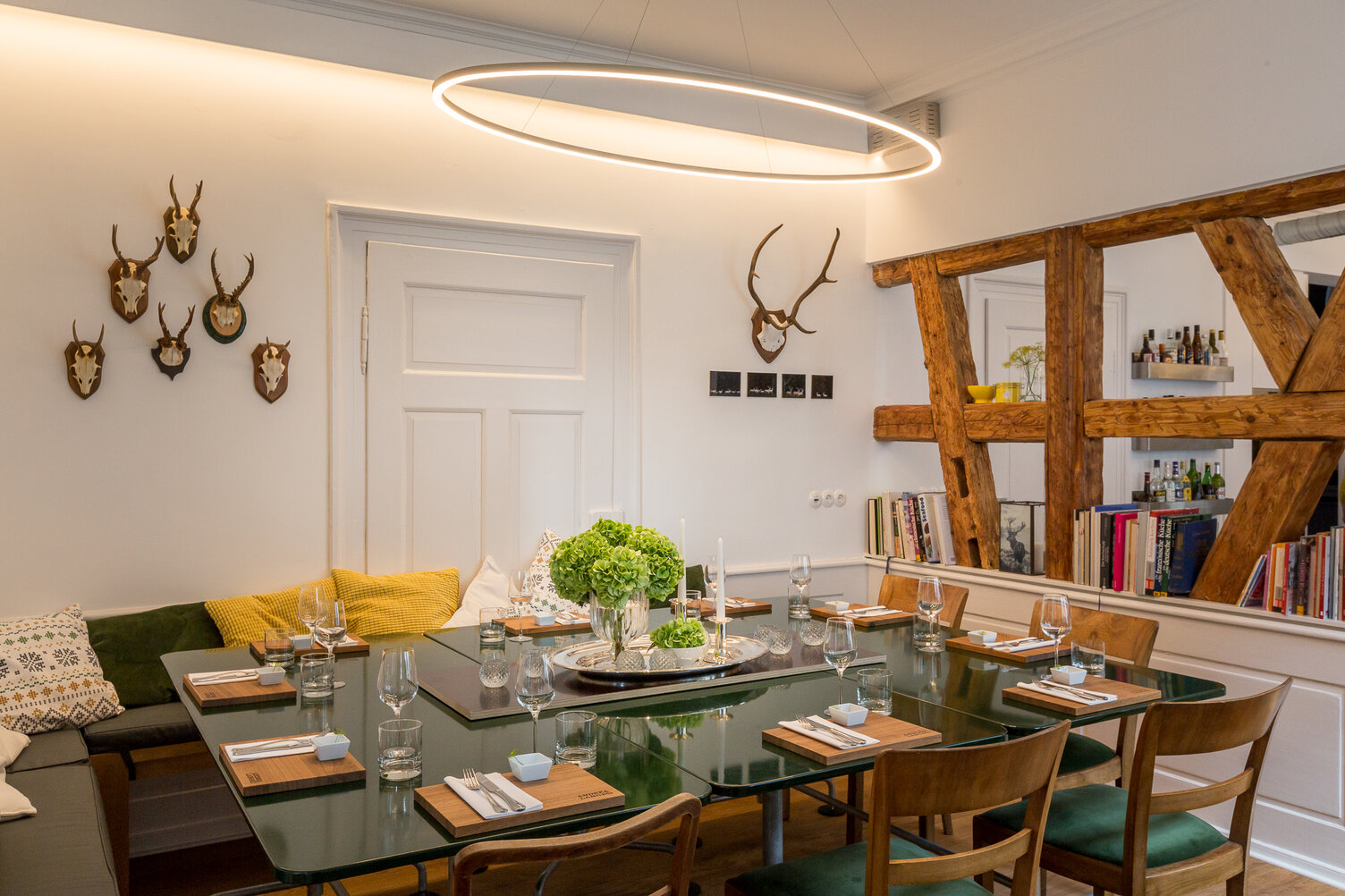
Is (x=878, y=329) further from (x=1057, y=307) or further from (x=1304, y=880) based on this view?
(x=1304, y=880)

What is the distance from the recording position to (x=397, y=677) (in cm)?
210

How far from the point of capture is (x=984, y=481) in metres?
5.00

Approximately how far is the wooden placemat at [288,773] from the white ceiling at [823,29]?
3226 mm

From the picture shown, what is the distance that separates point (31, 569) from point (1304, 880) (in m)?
4.70

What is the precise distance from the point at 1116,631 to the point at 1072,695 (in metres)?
0.76

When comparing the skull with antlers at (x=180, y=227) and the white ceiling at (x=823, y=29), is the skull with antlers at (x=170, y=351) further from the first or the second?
the white ceiling at (x=823, y=29)

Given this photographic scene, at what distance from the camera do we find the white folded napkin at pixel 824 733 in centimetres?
212

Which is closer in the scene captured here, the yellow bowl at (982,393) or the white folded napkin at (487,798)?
the white folded napkin at (487,798)

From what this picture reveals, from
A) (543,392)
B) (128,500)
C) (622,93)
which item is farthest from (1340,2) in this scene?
(128,500)

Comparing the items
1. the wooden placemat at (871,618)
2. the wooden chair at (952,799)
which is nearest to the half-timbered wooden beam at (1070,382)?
the wooden placemat at (871,618)

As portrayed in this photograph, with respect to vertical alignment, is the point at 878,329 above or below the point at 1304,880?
above

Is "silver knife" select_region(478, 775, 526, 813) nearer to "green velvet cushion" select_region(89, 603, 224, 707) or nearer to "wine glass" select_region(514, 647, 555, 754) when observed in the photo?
"wine glass" select_region(514, 647, 555, 754)

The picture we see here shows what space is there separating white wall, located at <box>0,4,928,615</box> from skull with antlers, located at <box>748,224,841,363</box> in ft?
0.98

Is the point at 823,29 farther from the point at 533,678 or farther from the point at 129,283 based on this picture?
the point at 533,678
